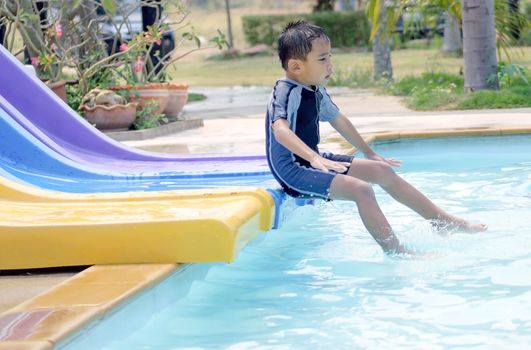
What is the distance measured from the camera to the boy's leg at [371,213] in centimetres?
471

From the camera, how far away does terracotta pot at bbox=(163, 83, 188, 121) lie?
11.0 meters

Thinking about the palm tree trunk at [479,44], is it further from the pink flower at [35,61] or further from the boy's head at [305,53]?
the boy's head at [305,53]

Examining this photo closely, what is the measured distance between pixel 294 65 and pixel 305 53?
0.09 m

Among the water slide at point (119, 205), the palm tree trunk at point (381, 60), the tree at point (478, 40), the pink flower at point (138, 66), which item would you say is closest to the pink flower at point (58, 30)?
the pink flower at point (138, 66)

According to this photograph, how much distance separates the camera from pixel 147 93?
1073cm

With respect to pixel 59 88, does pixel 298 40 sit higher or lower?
higher

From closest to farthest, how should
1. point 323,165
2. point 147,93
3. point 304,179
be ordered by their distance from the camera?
point 323,165 → point 304,179 → point 147,93

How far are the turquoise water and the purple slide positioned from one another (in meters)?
1.33

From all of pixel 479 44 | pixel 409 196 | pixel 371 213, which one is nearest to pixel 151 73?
pixel 479 44

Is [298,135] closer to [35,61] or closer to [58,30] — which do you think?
[58,30]

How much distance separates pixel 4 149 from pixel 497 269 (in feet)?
11.7

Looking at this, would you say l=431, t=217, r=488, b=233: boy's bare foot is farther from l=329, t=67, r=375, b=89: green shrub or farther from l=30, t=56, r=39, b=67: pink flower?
l=329, t=67, r=375, b=89: green shrub

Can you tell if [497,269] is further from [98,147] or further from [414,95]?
[414,95]

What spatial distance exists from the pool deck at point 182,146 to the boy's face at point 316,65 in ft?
4.82
